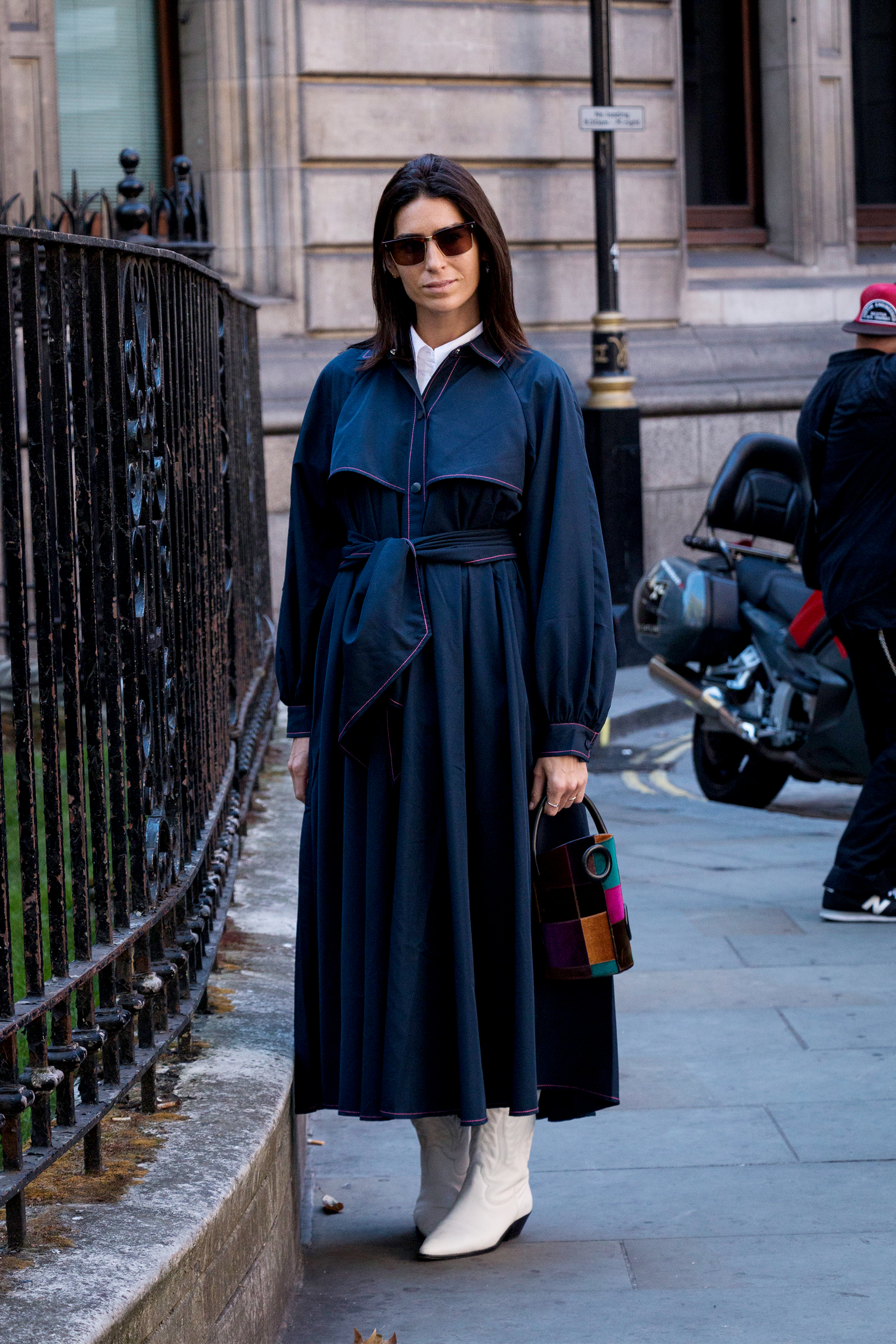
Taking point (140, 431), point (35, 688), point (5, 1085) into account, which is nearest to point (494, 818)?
point (140, 431)

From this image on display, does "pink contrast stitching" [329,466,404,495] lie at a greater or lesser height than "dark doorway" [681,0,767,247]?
lesser

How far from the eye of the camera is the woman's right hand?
327 cm

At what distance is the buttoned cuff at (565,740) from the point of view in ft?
9.95

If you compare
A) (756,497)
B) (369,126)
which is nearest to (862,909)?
(756,497)

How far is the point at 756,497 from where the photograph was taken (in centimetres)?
800

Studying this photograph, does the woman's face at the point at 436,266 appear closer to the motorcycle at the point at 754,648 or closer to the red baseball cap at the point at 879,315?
the red baseball cap at the point at 879,315

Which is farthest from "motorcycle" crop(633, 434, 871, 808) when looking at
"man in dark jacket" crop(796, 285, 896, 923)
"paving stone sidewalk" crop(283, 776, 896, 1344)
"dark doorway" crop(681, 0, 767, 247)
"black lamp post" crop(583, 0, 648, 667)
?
"dark doorway" crop(681, 0, 767, 247)

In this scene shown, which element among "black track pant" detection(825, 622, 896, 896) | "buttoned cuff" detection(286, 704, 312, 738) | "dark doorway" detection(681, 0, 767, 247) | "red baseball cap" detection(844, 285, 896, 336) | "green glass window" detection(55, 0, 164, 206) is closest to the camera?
"buttoned cuff" detection(286, 704, 312, 738)

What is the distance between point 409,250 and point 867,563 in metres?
2.84

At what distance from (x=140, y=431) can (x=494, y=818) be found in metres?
0.84

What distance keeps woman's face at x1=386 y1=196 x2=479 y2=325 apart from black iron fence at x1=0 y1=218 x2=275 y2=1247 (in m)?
0.43

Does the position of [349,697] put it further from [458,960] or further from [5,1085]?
[5,1085]

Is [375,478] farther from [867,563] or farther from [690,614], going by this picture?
[690,614]

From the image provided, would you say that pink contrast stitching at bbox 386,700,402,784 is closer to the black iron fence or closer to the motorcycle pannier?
the black iron fence
